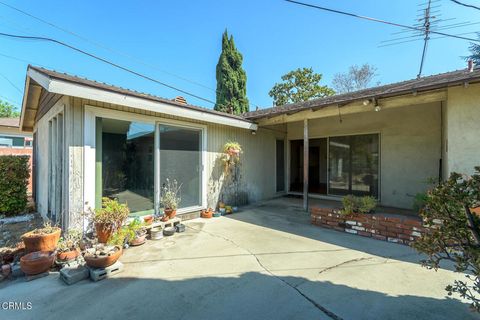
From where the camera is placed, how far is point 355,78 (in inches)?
746

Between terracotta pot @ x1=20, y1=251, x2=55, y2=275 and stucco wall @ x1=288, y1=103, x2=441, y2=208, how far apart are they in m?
8.02

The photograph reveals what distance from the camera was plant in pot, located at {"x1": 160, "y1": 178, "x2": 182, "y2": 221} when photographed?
196 inches

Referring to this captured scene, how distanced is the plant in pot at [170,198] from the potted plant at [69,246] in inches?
62.1

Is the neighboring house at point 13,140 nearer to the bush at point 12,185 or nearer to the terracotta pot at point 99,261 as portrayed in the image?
the bush at point 12,185

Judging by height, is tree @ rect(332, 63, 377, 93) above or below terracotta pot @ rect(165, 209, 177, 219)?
above

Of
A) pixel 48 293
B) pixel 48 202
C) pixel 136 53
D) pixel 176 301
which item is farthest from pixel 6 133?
pixel 176 301

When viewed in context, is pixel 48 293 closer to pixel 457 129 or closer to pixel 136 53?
pixel 457 129

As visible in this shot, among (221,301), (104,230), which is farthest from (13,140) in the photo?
(221,301)

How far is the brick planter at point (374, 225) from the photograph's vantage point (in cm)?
398

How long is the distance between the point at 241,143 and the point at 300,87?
13.8 m

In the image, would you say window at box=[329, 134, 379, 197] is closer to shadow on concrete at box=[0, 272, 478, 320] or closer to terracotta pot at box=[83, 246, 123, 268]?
shadow on concrete at box=[0, 272, 478, 320]

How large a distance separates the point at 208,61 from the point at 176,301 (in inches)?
721

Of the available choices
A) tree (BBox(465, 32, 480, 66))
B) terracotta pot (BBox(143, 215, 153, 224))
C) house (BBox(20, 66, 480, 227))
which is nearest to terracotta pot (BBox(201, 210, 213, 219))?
house (BBox(20, 66, 480, 227))

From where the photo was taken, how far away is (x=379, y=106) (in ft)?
15.9
